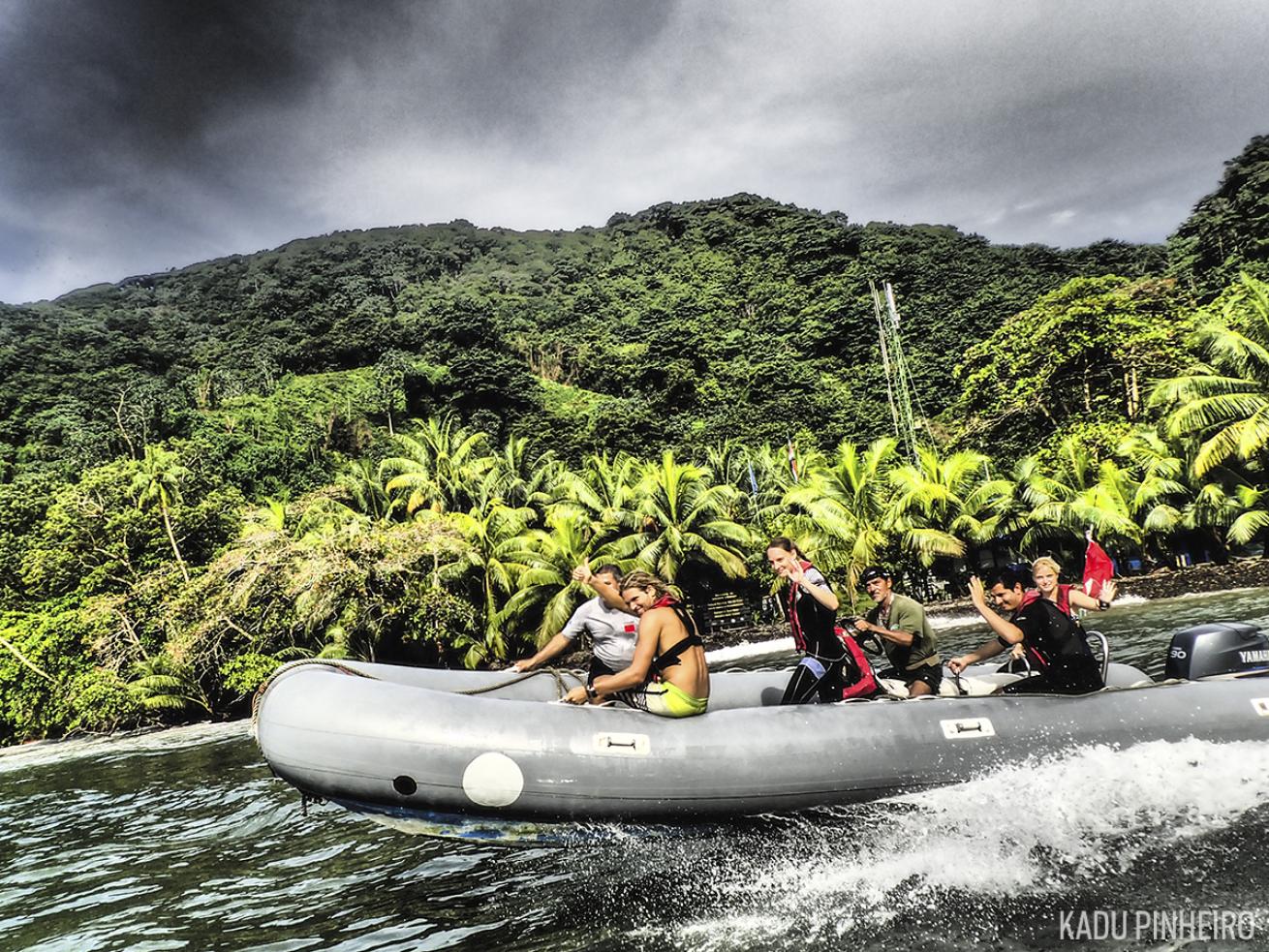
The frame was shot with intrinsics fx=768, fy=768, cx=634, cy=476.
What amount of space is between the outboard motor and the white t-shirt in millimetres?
3989

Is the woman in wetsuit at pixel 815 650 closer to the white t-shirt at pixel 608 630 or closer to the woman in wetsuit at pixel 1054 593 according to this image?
the white t-shirt at pixel 608 630

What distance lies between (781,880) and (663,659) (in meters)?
1.40

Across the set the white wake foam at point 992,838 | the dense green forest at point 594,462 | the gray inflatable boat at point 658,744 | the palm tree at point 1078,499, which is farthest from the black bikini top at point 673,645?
the palm tree at point 1078,499

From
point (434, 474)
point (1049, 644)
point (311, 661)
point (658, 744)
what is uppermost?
point (434, 474)

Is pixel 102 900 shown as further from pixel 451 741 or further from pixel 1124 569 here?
pixel 1124 569

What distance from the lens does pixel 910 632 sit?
5668 millimetres

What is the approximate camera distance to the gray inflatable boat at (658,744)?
4.51 m

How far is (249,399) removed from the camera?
42.4 m

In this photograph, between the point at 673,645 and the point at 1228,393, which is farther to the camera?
the point at 1228,393

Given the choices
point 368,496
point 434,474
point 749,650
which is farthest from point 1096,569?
point 368,496

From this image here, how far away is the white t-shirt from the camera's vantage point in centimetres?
554

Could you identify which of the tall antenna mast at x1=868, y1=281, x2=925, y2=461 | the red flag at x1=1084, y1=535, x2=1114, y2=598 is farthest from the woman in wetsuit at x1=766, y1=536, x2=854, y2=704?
the tall antenna mast at x1=868, y1=281, x2=925, y2=461

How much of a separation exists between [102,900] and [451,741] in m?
3.18

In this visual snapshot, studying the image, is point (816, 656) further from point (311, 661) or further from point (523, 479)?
point (523, 479)
